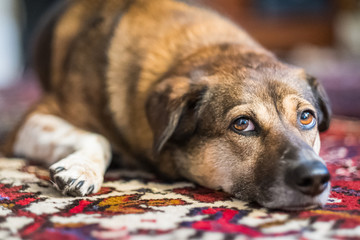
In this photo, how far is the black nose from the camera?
5.44 feet

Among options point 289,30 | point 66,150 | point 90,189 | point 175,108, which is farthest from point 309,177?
point 289,30

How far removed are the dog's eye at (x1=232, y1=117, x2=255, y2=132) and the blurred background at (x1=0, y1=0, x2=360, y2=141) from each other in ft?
18.4

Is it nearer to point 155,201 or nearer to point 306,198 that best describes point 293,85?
point 306,198

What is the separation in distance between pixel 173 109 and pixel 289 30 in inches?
376

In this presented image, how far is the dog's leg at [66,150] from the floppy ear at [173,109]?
32 cm

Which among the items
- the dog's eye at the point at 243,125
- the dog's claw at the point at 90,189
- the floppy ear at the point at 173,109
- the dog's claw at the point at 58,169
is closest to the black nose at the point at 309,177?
the dog's eye at the point at 243,125

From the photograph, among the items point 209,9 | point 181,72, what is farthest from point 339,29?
point 181,72

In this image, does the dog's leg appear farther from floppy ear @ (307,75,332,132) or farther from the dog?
floppy ear @ (307,75,332,132)

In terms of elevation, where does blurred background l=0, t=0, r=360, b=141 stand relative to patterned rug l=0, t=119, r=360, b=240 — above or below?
above

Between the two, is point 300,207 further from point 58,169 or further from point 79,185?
point 58,169

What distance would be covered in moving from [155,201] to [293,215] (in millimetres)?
557

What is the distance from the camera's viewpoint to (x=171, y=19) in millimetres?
2783

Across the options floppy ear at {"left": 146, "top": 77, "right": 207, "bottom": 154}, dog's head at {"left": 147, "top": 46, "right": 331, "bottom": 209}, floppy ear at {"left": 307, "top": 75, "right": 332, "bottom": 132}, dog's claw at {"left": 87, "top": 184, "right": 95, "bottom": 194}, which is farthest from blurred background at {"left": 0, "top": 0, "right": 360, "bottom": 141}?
dog's claw at {"left": 87, "top": 184, "right": 95, "bottom": 194}

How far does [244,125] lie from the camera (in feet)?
6.66
